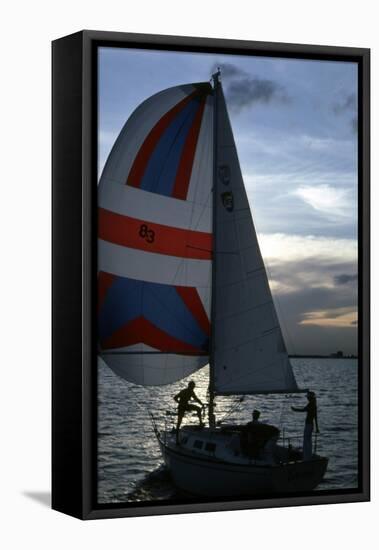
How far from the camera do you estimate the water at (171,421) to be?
1327cm

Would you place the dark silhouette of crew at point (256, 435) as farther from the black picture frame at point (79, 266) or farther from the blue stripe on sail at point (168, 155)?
the blue stripe on sail at point (168, 155)

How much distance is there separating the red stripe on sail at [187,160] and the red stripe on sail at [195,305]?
768mm

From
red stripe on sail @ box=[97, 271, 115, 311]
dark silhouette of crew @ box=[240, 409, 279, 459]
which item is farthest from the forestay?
dark silhouette of crew @ box=[240, 409, 279, 459]

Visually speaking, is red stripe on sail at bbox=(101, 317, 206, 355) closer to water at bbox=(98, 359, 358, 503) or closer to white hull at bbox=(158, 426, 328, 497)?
water at bbox=(98, 359, 358, 503)

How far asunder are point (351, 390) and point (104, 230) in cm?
270

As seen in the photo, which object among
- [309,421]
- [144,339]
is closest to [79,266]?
[144,339]

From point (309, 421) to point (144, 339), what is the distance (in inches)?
65.4

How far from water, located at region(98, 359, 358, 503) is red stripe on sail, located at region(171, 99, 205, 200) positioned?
150 centimetres

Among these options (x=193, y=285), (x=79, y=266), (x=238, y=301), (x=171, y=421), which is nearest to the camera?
(x=79, y=266)

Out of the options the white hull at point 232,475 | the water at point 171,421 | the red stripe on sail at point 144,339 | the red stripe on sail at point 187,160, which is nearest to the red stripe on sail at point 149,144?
the red stripe on sail at point 187,160

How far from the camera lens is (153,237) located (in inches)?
531

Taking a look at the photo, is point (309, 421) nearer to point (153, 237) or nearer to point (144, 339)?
point (144, 339)

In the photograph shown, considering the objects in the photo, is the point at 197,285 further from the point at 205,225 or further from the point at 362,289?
the point at 362,289

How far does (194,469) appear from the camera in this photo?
1366 centimetres
